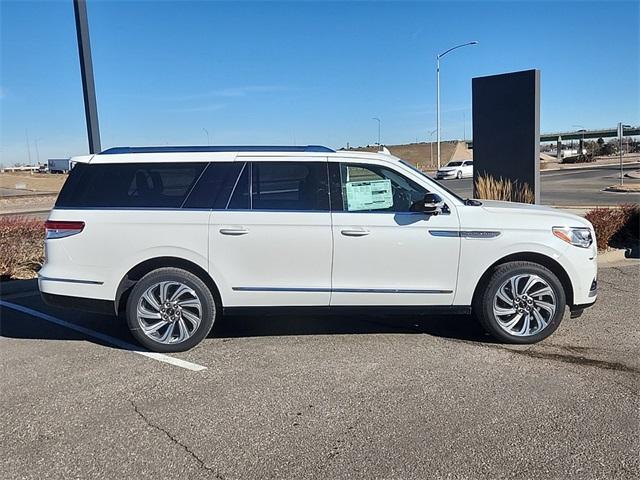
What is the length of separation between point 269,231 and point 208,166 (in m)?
0.82

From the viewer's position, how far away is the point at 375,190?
15.9 feet

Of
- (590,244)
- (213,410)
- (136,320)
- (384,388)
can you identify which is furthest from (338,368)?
(590,244)

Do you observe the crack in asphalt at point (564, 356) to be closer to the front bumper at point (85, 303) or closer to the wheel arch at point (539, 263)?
the wheel arch at point (539, 263)

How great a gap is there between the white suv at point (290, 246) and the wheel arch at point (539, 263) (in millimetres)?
12

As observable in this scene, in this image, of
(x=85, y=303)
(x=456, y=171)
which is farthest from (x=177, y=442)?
(x=456, y=171)

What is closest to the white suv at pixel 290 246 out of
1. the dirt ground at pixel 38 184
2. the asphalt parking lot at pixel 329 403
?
the asphalt parking lot at pixel 329 403

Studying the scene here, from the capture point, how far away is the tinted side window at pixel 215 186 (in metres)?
4.79

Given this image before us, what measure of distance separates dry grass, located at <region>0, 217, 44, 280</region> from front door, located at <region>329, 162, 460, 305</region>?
554 cm

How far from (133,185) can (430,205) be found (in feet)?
8.58

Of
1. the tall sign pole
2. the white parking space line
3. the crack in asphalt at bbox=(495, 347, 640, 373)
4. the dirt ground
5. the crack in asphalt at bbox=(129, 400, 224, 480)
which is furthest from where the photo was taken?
the dirt ground

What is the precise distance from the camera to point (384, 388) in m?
3.98

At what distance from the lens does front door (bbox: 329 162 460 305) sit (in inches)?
185

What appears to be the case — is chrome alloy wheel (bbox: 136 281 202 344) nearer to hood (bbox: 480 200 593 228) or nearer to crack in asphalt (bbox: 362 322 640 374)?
crack in asphalt (bbox: 362 322 640 374)

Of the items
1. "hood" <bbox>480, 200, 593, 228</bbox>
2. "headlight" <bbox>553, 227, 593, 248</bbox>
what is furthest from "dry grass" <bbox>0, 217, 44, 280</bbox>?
"headlight" <bbox>553, 227, 593, 248</bbox>
